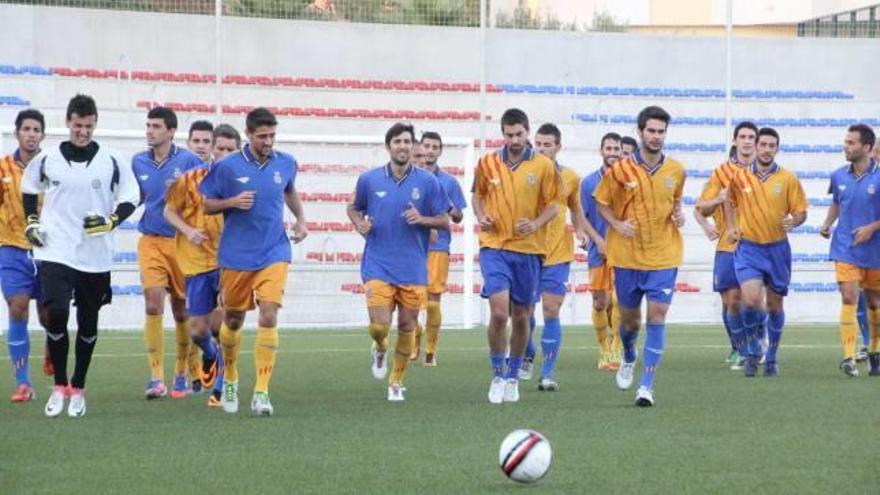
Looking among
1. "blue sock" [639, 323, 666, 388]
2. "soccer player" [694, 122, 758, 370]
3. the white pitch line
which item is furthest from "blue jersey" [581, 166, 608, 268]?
"blue sock" [639, 323, 666, 388]

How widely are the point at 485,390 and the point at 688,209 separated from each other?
17.6 m

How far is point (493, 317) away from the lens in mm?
12984

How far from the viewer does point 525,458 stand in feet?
26.7

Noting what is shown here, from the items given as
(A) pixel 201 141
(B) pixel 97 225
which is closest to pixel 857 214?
(A) pixel 201 141

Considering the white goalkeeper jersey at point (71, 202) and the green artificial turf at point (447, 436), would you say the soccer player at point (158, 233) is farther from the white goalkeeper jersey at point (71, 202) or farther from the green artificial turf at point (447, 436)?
the white goalkeeper jersey at point (71, 202)

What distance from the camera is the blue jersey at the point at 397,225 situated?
1326 centimetres

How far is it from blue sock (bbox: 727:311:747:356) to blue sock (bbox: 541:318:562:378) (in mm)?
2291

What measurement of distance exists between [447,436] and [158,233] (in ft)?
14.1

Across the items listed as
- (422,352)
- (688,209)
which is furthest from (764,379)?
(688,209)

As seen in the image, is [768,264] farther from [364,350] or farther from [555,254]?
[364,350]

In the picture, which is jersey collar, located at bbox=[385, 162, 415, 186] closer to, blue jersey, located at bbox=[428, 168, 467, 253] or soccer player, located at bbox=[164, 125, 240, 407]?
soccer player, located at bbox=[164, 125, 240, 407]

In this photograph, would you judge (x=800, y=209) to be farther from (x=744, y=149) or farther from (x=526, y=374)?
(x=526, y=374)

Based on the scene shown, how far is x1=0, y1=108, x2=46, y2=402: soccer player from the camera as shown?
13.3 meters

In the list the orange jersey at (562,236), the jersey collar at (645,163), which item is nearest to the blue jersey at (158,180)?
the orange jersey at (562,236)
